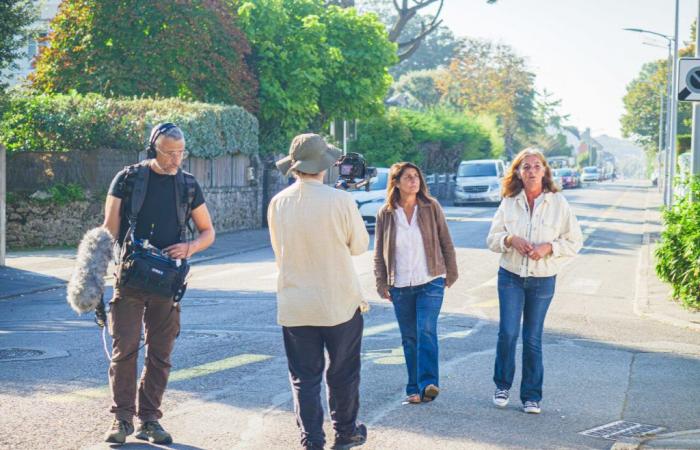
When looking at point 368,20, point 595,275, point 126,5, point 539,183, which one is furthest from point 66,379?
point 368,20

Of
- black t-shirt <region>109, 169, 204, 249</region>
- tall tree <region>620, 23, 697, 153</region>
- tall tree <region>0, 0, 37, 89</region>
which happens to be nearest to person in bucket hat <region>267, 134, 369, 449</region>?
black t-shirt <region>109, 169, 204, 249</region>

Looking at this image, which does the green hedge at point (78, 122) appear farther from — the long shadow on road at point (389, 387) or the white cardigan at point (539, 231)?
the white cardigan at point (539, 231)

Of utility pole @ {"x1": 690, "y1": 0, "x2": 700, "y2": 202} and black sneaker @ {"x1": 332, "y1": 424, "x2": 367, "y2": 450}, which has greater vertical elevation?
A: utility pole @ {"x1": 690, "y1": 0, "x2": 700, "y2": 202}

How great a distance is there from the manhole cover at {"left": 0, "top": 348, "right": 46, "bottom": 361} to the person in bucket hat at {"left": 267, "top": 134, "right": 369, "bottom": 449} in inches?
176

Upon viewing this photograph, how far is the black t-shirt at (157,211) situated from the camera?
21.0 ft

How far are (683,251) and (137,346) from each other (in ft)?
29.8

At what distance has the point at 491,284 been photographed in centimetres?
1670

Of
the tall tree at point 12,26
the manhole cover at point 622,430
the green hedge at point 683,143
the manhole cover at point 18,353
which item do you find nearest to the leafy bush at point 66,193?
the tall tree at point 12,26

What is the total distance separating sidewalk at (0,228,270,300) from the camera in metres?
16.3

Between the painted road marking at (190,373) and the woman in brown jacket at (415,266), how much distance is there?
1.82m

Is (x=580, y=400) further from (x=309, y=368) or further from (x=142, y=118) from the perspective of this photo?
(x=142, y=118)

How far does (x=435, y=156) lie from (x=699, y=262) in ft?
139

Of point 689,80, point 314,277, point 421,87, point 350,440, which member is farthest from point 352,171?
point 421,87

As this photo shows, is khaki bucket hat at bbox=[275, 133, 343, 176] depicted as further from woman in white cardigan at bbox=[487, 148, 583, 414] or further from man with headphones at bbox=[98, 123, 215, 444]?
woman in white cardigan at bbox=[487, 148, 583, 414]
